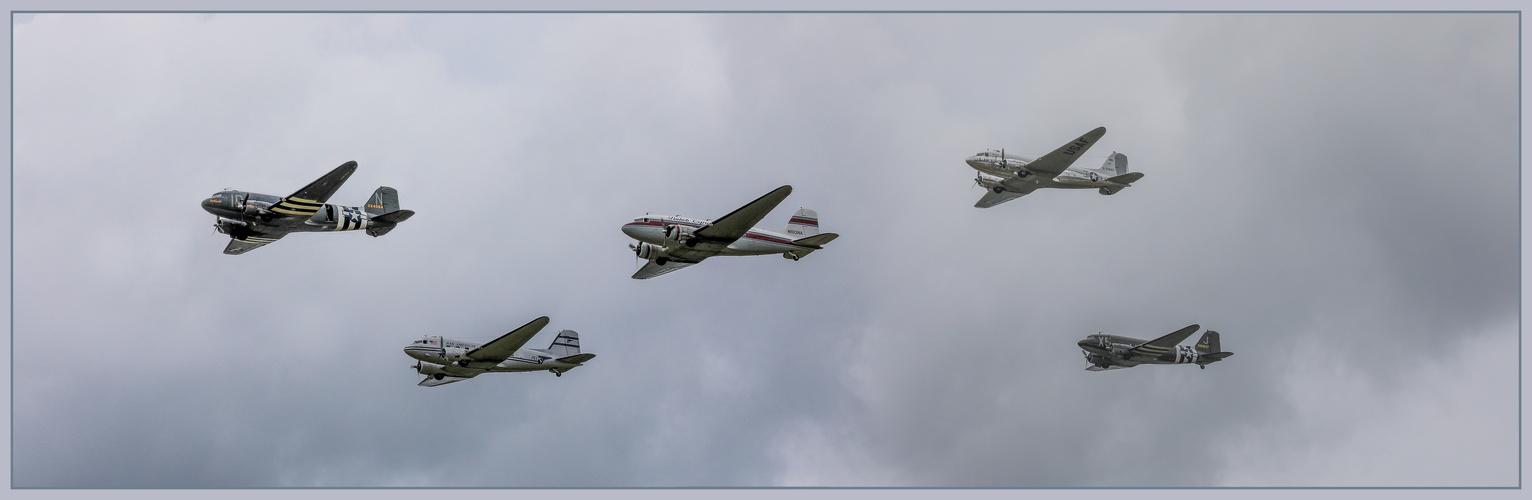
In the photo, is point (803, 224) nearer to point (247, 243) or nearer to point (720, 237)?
point (720, 237)

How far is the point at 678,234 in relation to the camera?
285 feet

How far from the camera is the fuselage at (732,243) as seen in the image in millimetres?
87500

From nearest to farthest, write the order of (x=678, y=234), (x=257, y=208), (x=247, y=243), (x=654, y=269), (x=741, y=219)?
(x=741, y=219) → (x=257, y=208) → (x=678, y=234) → (x=247, y=243) → (x=654, y=269)

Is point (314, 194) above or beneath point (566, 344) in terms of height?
above

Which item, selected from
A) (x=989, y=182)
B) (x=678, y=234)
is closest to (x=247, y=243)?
(x=678, y=234)

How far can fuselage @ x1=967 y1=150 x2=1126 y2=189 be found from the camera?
102562 millimetres

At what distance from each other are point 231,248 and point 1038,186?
67.7m

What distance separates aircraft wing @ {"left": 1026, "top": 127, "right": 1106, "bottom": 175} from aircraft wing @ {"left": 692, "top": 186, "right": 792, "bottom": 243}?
29165 millimetres

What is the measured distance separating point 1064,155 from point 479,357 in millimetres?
51966

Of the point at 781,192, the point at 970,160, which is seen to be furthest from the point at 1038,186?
the point at 781,192


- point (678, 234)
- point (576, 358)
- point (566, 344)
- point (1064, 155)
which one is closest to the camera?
point (678, 234)

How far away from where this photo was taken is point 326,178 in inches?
3474

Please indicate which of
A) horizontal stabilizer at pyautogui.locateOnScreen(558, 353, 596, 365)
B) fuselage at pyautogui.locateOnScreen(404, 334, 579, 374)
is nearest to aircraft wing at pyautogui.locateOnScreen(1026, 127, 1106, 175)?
horizontal stabilizer at pyautogui.locateOnScreen(558, 353, 596, 365)

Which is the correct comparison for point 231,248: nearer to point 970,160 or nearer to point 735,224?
point 735,224
